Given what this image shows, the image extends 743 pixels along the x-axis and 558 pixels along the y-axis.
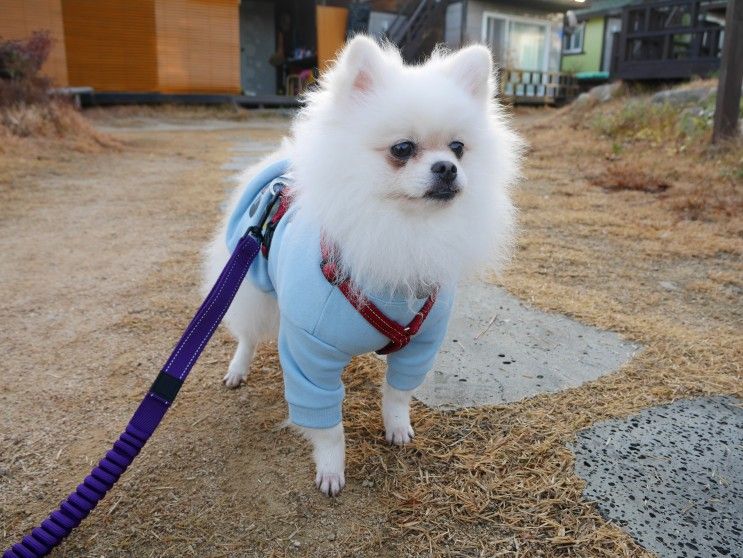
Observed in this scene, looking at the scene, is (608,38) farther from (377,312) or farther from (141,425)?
(141,425)

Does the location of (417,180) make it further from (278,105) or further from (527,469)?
(278,105)

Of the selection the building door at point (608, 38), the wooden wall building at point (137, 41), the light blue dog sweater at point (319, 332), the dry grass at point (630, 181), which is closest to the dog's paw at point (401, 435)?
the light blue dog sweater at point (319, 332)

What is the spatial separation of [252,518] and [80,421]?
2.84ft

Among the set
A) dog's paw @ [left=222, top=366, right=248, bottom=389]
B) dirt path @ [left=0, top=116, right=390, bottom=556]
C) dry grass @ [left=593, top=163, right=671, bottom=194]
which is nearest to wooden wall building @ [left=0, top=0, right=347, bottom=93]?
dirt path @ [left=0, top=116, right=390, bottom=556]

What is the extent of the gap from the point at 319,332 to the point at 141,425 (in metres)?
0.54

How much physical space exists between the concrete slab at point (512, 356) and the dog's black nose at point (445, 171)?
950mm

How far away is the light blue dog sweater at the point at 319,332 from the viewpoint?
1.66 m

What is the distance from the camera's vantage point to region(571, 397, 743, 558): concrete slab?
5.19 ft

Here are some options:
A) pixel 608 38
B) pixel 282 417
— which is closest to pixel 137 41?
pixel 282 417

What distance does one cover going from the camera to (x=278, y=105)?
17328 mm

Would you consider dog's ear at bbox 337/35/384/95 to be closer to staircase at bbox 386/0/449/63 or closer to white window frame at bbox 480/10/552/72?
staircase at bbox 386/0/449/63

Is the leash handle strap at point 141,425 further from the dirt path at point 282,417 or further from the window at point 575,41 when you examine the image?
the window at point 575,41

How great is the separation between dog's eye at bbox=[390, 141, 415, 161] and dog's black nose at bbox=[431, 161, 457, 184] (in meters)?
0.10

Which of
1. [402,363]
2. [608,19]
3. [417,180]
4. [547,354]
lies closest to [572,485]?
[402,363]
